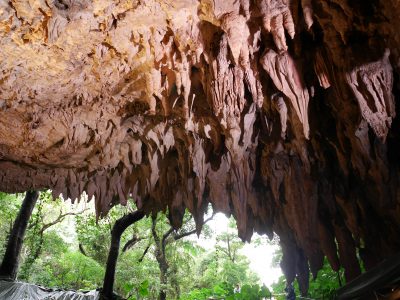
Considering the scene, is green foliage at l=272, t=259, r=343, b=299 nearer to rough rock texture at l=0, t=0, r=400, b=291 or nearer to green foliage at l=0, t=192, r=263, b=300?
rough rock texture at l=0, t=0, r=400, b=291

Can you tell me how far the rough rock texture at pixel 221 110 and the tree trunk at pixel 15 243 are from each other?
2.68 meters

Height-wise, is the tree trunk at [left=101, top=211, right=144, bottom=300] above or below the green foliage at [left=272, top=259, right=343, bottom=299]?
above

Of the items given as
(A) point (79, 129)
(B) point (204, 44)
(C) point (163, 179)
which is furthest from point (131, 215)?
(B) point (204, 44)

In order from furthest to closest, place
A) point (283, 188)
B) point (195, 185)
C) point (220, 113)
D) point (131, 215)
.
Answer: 1. point (131, 215)
2. point (195, 185)
3. point (283, 188)
4. point (220, 113)

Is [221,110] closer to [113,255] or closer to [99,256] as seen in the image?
[113,255]

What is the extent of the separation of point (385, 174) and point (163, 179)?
12.7 feet

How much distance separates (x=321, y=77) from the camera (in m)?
3.25

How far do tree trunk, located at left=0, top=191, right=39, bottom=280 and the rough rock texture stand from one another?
8.80 feet

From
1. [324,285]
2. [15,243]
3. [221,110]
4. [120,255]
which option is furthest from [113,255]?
[120,255]

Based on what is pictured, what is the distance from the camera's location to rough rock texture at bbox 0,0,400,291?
9.21 ft

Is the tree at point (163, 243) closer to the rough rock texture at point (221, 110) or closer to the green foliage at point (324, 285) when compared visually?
the rough rock texture at point (221, 110)

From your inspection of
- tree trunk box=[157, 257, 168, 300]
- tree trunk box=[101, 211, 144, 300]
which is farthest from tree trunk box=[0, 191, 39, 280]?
tree trunk box=[157, 257, 168, 300]

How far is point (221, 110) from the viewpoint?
356 cm

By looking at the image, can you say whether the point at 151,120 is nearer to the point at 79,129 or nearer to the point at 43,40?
the point at 79,129
